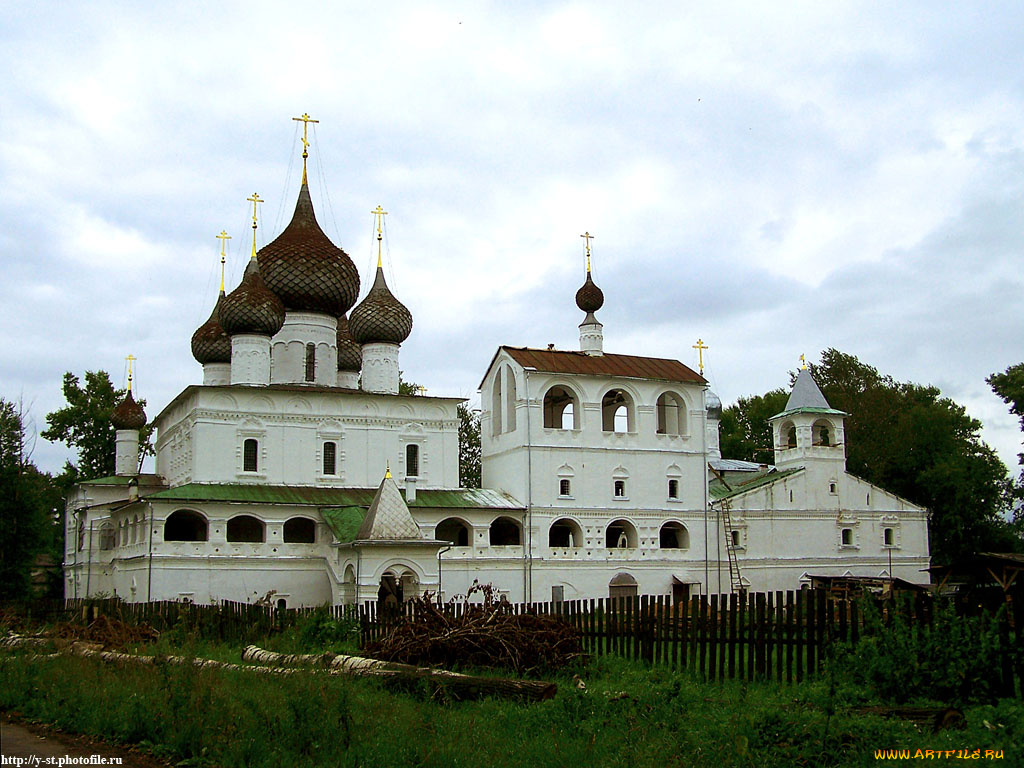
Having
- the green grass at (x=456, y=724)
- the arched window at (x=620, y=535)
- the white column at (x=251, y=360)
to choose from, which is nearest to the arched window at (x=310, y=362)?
the white column at (x=251, y=360)

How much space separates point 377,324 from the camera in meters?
33.6

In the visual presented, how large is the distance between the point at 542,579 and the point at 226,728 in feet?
76.9

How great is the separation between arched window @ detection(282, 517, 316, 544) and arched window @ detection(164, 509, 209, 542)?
7.87 feet

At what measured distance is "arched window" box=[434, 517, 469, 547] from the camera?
33.0m

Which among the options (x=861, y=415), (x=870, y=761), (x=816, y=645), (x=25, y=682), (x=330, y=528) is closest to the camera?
(x=870, y=761)

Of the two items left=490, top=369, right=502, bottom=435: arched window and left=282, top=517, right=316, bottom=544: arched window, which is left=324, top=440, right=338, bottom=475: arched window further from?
left=490, top=369, right=502, bottom=435: arched window

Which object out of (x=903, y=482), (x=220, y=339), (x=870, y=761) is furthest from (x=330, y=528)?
(x=903, y=482)

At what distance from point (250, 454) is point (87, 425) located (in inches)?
650

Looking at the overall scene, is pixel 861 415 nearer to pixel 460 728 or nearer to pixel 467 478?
pixel 467 478

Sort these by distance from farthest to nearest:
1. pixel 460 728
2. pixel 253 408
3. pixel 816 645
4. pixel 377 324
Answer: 1. pixel 377 324
2. pixel 253 408
3. pixel 816 645
4. pixel 460 728

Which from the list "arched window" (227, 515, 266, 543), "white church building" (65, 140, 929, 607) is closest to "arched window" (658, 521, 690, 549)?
"white church building" (65, 140, 929, 607)

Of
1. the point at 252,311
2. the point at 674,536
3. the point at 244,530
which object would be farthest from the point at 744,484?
the point at 252,311

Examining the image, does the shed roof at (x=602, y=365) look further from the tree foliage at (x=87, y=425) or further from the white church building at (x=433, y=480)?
the tree foliage at (x=87, y=425)

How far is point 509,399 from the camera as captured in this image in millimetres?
34188
